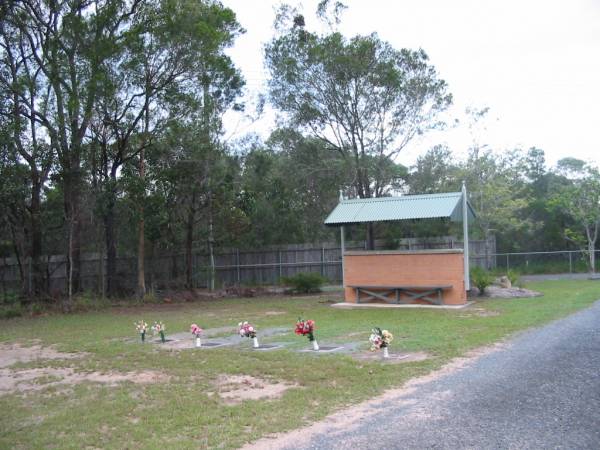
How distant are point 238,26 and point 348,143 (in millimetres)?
6130

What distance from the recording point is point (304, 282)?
22828 millimetres

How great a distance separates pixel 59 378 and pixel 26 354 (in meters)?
2.91

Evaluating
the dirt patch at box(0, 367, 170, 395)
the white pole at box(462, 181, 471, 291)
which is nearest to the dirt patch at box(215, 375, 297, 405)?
the dirt patch at box(0, 367, 170, 395)

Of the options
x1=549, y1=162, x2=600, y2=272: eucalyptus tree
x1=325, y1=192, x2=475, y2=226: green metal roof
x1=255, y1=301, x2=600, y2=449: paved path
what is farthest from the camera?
x1=549, y1=162, x2=600, y2=272: eucalyptus tree

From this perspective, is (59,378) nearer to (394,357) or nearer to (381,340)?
(381,340)

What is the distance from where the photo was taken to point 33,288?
2059 cm

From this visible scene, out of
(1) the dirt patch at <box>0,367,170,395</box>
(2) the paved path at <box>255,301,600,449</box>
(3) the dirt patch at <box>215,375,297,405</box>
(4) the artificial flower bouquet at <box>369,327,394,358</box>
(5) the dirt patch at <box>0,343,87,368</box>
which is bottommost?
(5) the dirt patch at <box>0,343,87,368</box>

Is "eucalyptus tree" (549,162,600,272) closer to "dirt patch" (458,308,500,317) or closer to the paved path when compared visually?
"dirt patch" (458,308,500,317)

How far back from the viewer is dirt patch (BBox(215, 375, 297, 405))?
270 inches

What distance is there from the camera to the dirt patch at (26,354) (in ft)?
33.5

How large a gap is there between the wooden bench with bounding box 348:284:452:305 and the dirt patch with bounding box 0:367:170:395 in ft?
33.1

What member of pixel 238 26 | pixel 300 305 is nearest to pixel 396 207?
pixel 300 305

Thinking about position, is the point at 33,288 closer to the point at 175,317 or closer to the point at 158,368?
the point at 175,317

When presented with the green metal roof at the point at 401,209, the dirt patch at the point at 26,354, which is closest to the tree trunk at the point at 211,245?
the green metal roof at the point at 401,209
